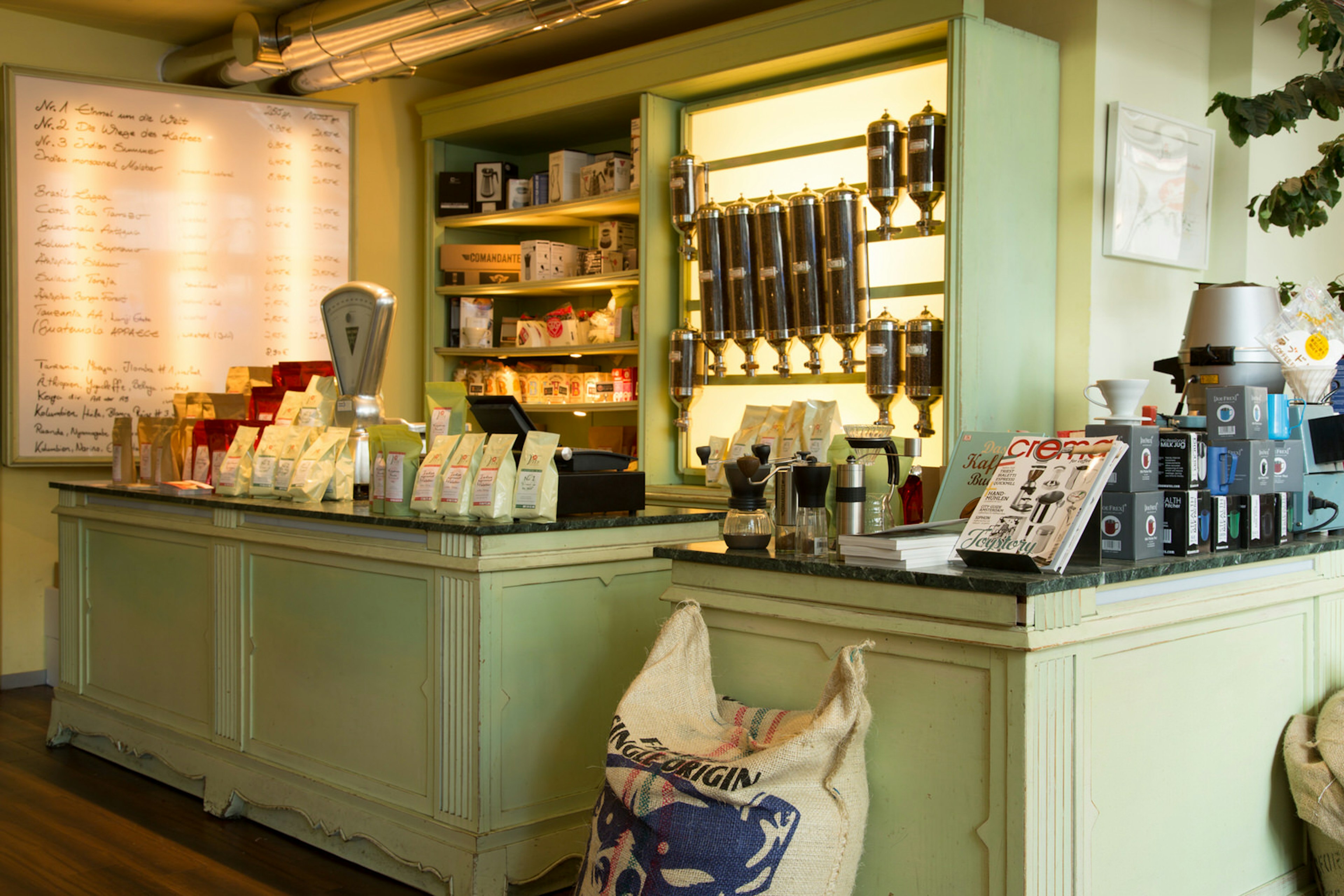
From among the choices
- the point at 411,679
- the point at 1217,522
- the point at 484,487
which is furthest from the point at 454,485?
the point at 1217,522

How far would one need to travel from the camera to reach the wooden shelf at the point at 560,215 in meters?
5.10

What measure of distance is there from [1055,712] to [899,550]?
0.37 meters

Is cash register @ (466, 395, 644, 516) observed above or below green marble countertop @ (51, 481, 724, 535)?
above

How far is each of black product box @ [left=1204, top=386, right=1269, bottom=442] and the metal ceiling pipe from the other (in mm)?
2364

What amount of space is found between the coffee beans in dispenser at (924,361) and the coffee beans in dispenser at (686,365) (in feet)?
3.48

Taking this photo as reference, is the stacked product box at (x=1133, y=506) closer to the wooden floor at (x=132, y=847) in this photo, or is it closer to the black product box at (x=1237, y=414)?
the black product box at (x=1237, y=414)

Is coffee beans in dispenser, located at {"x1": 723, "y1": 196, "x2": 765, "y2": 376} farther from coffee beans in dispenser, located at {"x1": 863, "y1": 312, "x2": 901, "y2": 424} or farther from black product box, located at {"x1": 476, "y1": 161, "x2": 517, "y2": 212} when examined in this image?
black product box, located at {"x1": 476, "y1": 161, "x2": 517, "y2": 212}

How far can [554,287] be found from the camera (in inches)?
213

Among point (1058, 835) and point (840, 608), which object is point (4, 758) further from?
point (1058, 835)

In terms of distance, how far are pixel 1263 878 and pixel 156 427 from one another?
3.85m

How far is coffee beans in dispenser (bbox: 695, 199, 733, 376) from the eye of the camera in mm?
4551

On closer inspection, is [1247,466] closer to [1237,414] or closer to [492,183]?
[1237,414]

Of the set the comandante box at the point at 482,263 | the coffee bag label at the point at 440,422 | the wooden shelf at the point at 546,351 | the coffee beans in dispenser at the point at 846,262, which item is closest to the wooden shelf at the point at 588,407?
the wooden shelf at the point at 546,351

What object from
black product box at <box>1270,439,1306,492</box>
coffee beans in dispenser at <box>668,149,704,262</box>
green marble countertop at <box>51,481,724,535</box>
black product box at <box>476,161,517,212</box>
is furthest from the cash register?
Answer: black product box at <box>476,161,517,212</box>
